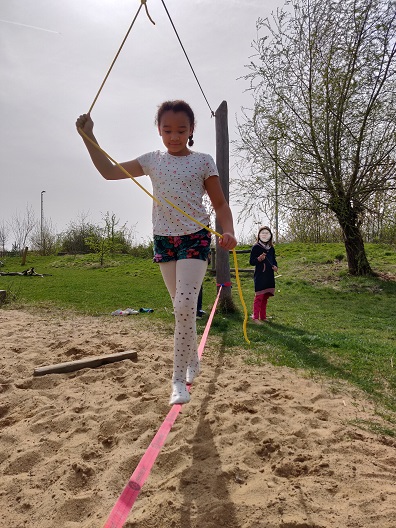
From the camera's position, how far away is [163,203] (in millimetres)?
2693

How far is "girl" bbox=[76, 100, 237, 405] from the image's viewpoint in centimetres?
254

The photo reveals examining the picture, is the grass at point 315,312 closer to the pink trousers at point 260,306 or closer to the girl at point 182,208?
the pink trousers at point 260,306

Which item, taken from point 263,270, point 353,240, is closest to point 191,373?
point 263,270

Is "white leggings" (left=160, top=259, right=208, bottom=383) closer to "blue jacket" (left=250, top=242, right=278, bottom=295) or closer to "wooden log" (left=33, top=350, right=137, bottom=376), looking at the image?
"wooden log" (left=33, top=350, right=137, bottom=376)

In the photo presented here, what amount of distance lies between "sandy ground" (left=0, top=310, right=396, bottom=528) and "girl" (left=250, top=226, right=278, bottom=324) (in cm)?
280

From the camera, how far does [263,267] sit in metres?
6.77

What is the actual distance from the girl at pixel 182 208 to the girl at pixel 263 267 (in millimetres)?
4005

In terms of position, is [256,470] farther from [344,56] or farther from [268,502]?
[344,56]

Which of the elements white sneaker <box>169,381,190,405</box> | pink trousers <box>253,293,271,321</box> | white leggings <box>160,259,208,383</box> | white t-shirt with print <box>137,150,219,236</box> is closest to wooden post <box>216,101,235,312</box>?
pink trousers <box>253,293,271,321</box>

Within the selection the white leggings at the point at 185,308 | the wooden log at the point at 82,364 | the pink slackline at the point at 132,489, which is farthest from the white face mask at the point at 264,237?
the pink slackline at the point at 132,489

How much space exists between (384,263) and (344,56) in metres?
6.16

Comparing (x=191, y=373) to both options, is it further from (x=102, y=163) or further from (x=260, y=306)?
(x=260, y=306)

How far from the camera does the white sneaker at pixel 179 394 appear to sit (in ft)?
7.66

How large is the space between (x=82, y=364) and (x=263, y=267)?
3608mm
